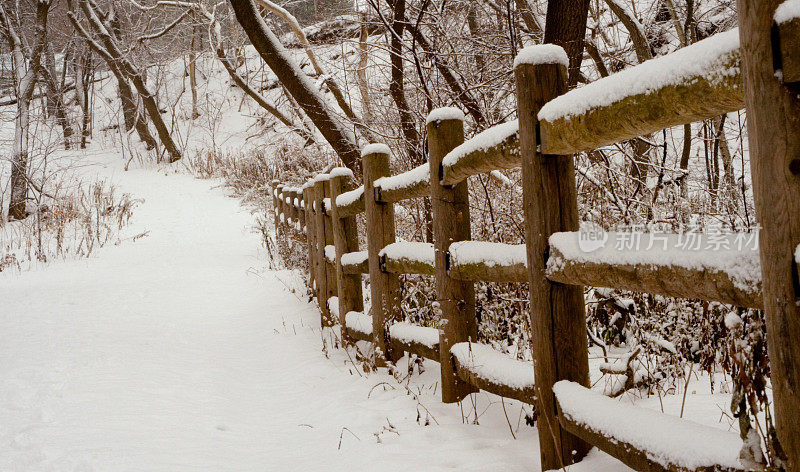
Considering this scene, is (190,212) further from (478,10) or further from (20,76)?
(478,10)

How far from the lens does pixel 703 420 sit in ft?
8.61

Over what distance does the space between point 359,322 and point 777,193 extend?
12.4ft

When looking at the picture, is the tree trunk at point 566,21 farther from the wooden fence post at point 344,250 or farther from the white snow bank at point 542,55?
the white snow bank at point 542,55

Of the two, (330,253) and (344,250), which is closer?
(344,250)

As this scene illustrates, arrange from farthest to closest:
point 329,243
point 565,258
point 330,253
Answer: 1. point 329,243
2. point 330,253
3. point 565,258

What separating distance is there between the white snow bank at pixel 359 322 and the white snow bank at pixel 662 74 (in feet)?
9.35

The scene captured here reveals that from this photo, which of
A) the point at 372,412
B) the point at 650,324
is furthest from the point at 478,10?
the point at 372,412

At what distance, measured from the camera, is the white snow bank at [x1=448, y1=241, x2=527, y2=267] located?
8.77 ft

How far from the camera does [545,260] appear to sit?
2352 mm

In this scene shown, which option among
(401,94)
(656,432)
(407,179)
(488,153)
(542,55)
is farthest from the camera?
(401,94)

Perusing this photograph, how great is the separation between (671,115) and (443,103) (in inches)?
184

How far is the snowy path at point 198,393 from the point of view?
2979mm

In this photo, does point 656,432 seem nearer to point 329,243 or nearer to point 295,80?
point 329,243

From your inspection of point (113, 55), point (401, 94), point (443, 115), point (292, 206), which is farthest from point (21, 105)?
point (443, 115)
